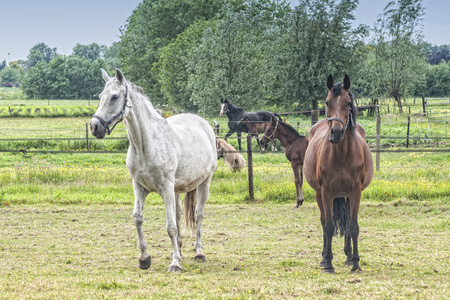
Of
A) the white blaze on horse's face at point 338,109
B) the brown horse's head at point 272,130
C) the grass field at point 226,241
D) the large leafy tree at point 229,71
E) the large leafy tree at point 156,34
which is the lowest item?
the grass field at point 226,241

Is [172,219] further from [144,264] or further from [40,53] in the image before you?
[40,53]

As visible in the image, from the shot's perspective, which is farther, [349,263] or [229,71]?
[229,71]

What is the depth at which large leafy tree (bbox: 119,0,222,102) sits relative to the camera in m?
44.0

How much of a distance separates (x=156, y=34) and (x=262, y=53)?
13743mm

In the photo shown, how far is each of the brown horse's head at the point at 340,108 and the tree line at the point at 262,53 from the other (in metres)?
22.6

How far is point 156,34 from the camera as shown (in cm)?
4550

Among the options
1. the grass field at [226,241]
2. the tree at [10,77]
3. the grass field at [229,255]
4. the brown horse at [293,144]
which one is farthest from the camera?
the tree at [10,77]

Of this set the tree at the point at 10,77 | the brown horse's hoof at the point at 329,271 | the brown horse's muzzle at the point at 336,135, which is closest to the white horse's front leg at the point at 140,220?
the brown horse's hoof at the point at 329,271

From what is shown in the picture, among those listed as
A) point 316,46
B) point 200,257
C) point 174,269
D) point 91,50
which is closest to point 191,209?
point 200,257

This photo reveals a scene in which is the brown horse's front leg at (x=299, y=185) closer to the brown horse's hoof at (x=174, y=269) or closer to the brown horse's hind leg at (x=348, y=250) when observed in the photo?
the brown horse's hind leg at (x=348, y=250)

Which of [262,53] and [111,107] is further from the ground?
[262,53]

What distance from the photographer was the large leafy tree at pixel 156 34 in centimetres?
4396

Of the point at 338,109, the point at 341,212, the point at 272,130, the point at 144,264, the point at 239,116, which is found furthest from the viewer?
the point at 239,116

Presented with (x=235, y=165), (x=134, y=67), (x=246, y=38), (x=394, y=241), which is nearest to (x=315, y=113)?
(x=235, y=165)
